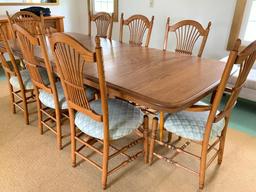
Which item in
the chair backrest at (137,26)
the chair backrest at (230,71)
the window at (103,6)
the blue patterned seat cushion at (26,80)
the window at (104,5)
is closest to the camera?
the chair backrest at (230,71)

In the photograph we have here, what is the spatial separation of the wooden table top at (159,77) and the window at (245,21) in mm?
1355

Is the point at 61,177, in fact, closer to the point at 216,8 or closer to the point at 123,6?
the point at 216,8

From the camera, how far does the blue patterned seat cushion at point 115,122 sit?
57.5 inches

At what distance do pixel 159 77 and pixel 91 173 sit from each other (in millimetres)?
902

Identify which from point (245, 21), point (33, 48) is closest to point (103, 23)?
point (33, 48)

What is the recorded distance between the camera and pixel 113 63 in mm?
1732

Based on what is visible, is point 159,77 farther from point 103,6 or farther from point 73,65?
point 103,6

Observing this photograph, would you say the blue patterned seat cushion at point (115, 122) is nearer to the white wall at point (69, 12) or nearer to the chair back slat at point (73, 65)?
the chair back slat at point (73, 65)

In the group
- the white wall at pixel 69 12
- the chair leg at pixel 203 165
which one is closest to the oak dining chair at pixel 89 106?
the chair leg at pixel 203 165

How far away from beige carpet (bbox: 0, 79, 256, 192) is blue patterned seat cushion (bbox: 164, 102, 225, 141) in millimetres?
420

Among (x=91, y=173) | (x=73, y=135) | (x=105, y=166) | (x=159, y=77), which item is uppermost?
(x=159, y=77)

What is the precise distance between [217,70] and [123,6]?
2.82 meters

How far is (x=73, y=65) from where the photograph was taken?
127cm

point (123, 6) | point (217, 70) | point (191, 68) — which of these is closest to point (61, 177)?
point (191, 68)
